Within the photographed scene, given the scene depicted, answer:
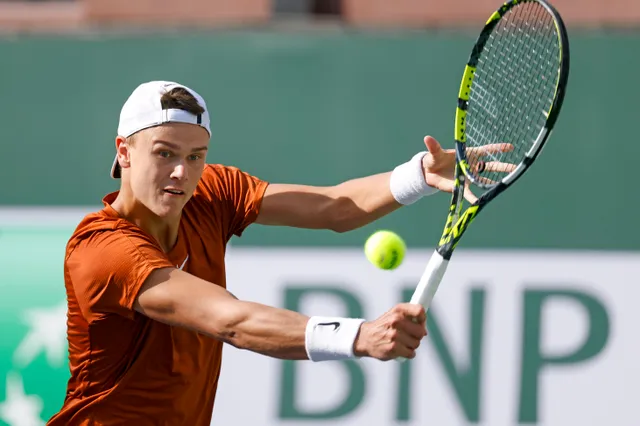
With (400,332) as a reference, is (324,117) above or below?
above

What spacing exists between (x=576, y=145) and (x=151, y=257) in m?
3.11

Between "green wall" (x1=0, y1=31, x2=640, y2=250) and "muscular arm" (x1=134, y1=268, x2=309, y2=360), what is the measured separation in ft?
8.59

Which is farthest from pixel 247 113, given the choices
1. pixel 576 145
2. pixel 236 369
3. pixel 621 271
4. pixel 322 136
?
pixel 621 271

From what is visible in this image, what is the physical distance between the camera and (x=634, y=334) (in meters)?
5.48

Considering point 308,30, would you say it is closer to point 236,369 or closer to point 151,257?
point 236,369

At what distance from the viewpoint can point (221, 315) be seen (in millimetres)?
2967

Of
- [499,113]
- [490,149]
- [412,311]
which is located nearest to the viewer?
[412,311]

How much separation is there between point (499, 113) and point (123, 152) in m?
1.63

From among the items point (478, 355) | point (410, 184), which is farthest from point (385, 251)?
point (478, 355)

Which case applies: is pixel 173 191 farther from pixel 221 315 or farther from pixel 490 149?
pixel 490 149

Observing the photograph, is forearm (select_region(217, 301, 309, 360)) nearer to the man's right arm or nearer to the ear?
the man's right arm

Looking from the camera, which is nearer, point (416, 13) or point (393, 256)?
point (393, 256)

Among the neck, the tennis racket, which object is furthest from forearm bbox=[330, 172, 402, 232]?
the neck

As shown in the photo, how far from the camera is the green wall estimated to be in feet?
18.4
